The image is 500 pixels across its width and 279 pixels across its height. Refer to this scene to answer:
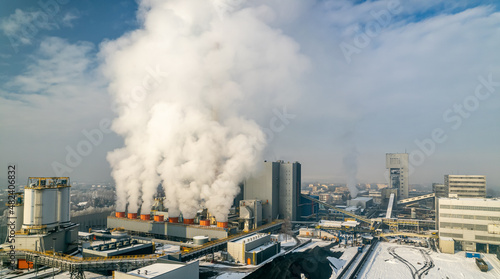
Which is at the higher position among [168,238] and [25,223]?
[25,223]

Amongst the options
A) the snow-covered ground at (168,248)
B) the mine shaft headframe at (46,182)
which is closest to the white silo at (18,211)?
the mine shaft headframe at (46,182)

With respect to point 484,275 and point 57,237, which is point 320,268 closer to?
point 484,275

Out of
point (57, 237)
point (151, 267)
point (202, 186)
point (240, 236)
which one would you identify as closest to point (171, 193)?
point (202, 186)

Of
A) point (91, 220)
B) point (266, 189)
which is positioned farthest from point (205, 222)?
point (91, 220)

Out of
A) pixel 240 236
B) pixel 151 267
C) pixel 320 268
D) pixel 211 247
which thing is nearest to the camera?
pixel 151 267

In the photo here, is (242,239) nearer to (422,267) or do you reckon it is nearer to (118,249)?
(118,249)

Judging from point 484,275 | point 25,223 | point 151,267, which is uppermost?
point 25,223

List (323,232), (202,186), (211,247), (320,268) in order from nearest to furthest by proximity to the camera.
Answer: (320,268) → (211,247) → (202,186) → (323,232)

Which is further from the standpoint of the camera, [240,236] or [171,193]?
[171,193]
